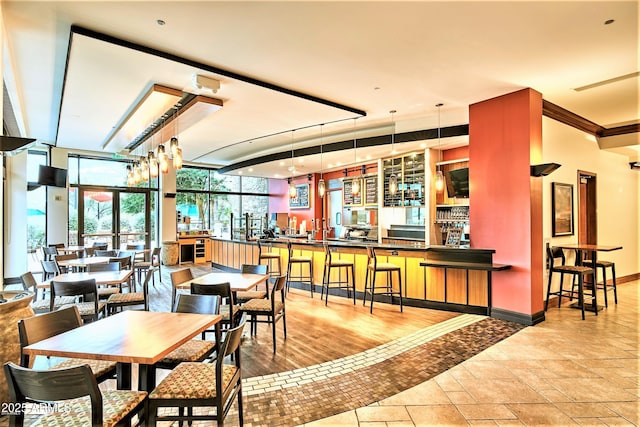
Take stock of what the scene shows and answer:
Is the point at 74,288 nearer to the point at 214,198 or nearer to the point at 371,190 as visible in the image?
the point at 371,190

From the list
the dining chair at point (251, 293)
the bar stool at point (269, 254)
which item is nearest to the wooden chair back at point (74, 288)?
the dining chair at point (251, 293)

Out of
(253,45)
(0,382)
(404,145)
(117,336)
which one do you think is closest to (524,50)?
(253,45)

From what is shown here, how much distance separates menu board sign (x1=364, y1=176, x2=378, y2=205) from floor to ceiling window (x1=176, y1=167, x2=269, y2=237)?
430 cm

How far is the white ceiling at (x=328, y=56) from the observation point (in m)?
3.03

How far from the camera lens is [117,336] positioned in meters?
2.24

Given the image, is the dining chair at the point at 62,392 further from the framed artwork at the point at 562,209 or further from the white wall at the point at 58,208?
the white wall at the point at 58,208

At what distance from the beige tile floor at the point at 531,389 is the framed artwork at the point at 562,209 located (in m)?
1.84

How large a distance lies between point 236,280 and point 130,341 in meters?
2.05

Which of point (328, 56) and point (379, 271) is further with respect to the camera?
point (379, 271)

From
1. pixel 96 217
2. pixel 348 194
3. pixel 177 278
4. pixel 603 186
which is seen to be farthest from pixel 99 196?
pixel 603 186

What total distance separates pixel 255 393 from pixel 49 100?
18.1 feet

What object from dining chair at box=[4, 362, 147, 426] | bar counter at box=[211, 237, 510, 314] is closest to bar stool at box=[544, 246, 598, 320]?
bar counter at box=[211, 237, 510, 314]

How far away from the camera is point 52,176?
326 inches

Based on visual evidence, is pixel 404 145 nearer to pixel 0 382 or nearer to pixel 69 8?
pixel 69 8
